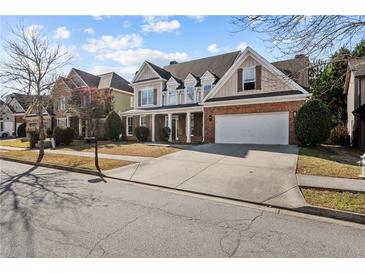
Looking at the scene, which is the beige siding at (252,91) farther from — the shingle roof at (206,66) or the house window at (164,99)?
the house window at (164,99)

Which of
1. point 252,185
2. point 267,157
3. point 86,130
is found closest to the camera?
point 252,185

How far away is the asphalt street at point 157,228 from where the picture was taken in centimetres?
360

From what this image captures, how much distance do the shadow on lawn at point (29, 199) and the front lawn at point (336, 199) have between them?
5605mm

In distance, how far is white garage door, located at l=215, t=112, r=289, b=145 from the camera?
15.6m

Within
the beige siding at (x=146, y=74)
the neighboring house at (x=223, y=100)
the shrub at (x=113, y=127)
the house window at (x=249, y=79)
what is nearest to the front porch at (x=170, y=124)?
the neighboring house at (x=223, y=100)

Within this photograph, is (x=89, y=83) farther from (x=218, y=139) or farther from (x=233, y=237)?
(x=233, y=237)

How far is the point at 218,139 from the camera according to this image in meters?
17.9

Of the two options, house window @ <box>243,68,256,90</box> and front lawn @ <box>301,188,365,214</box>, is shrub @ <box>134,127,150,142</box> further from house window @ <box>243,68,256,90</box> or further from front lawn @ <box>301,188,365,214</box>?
front lawn @ <box>301,188,365,214</box>

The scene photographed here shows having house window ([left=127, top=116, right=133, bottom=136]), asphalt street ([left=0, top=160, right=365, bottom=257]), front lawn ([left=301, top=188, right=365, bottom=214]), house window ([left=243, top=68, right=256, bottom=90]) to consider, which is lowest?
asphalt street ([left=0, top=160, right=365, bottom=257])

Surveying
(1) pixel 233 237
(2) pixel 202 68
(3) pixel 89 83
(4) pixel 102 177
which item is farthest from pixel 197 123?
(1) pixel 233 237

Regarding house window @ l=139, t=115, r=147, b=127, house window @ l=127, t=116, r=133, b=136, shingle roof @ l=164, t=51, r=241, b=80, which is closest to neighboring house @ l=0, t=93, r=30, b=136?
house window @ l=127, t=116, r=133, b=136

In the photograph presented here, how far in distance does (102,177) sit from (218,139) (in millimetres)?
10785

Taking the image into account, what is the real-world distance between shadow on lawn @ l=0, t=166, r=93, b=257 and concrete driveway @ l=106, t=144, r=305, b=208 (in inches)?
87.8

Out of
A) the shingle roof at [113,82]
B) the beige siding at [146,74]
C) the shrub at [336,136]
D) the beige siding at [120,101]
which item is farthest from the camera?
the shingle roof at [113,82]
